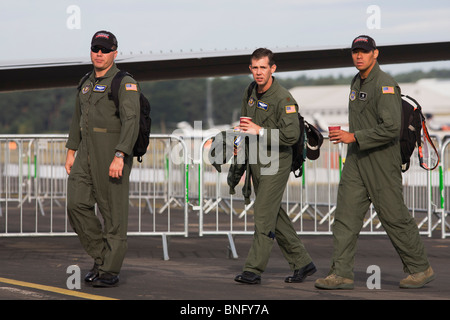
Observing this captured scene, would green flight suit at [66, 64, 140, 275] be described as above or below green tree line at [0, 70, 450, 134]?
below

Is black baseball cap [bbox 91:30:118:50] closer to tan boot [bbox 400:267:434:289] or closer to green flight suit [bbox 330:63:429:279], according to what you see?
green flight suit [bbox 330:63:429:279]

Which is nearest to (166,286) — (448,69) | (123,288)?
(123,288)

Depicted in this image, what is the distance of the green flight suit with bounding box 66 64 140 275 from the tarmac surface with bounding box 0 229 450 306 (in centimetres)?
44

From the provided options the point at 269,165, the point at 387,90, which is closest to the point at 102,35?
the point at 269,165

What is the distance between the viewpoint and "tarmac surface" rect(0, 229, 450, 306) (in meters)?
6.78

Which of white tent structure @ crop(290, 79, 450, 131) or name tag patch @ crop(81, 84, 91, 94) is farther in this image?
white tent structure @ crop(290, 79, 450, 131)

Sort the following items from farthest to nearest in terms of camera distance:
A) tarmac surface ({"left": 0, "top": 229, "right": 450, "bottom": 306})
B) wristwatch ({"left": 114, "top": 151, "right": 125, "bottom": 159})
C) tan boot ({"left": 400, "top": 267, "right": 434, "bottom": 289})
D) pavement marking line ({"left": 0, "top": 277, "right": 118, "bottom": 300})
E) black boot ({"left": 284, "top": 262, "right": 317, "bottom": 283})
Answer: black boot ({"left": 284, "top": 262, "right": 317, "bottom": 283})
tan boot ({"left": 400, "top": 267, "right": 434, "bottom": 289})
wristwatch ({"left": 114, "top": 151, "right": 125, "bottom": 159})
tarmac surface ({"left": 0, "top": 229, "right": 450, "bottom": 306})
pavement marking line ({"left": 0, "top": 277, "right": 118, "bottom": 300})

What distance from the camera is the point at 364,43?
705 centimetres

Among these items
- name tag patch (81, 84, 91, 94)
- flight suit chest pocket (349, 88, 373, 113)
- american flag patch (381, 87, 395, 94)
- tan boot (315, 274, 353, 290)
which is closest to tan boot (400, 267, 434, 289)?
tan boot (315, 274, 353, 290)

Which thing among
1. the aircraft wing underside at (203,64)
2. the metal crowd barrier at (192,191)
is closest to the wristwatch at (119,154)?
the aircraft wing underside at (203,64)

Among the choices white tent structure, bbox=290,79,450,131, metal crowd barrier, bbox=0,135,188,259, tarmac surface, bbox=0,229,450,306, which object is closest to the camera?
tarmac surface, bbox=0,229,450,306

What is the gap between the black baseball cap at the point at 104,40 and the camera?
7113 mm

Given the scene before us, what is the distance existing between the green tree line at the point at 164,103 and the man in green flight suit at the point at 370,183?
98990 mm
